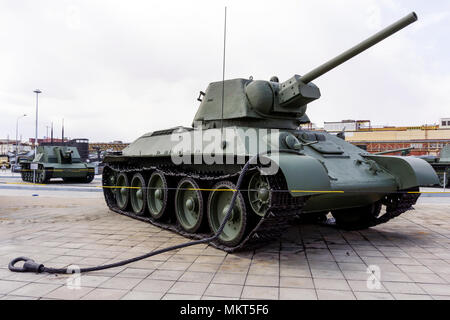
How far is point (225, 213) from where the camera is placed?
706 centimetres

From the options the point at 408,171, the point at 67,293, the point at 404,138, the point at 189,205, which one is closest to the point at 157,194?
the point at 189,205

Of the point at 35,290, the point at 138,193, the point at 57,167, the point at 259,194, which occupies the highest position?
the point at 57,167

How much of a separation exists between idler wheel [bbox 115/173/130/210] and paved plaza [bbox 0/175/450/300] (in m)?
1.06

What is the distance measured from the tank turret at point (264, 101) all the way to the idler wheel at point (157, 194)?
1769 millimetres

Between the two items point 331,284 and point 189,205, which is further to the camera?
point 189,205

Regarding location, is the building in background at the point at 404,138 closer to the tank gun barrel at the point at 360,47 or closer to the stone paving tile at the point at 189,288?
the tank gun barrel at the point at 360,47

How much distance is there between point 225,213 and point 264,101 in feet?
8.02

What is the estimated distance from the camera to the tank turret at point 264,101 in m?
7.56

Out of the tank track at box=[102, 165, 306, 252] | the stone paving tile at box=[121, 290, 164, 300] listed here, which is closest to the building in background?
the tank track at box=[102, 165, 306, 252]

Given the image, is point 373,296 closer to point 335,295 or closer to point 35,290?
point 335,295

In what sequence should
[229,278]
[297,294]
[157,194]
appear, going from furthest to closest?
[157,194]
[229,278]
[297,294]

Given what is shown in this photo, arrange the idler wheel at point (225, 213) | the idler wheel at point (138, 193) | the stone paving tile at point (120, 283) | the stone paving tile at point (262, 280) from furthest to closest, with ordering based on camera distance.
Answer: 1. the idler wheel at point (138, 193)
2. the idler wheel at point (225, 213)
3. the stone paving tile at point (262, 280)
4. the stone paving tile at point (120, 283)

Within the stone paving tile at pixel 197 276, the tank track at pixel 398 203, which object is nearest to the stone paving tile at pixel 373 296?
the stone paving tile at pixel 197 276
